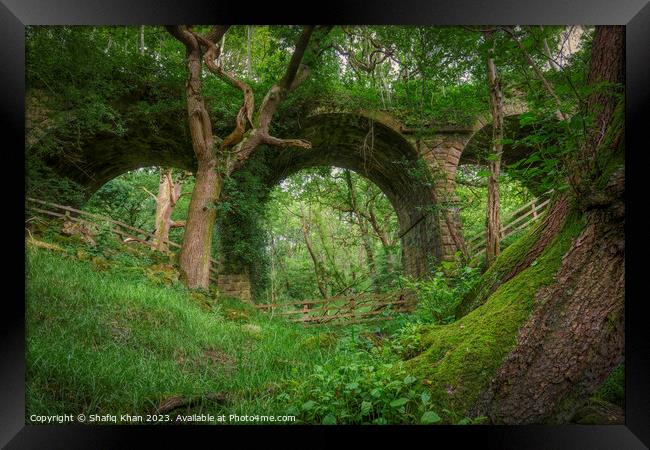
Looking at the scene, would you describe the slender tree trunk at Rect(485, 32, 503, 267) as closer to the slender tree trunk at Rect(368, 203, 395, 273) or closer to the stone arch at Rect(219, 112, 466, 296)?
the stone arch at Rect(219, 112, 466, 296)

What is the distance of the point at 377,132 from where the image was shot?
5.25 meters

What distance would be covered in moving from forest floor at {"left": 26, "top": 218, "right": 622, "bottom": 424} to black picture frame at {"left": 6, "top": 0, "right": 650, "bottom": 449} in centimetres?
7

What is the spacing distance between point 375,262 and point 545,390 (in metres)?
5.58

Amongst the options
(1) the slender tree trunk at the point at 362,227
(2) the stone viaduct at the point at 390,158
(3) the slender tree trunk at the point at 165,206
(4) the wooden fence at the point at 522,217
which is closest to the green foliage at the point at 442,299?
(4) the wooden fence at the point at 522,217

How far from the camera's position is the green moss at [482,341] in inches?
54.1

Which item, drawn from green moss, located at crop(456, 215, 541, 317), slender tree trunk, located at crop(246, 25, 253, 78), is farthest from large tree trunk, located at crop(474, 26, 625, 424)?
slender tree trunk, located at crop(246, 25, 253, 78)

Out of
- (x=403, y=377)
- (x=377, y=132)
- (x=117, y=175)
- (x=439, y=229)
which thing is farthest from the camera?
(x=377, y=132)

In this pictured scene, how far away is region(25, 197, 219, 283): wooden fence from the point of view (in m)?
2.36

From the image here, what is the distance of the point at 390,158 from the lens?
5.42 meters

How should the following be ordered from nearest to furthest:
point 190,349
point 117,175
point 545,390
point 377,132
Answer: point 545,390 → point 190,349 → point 117,175 → point 377,132
